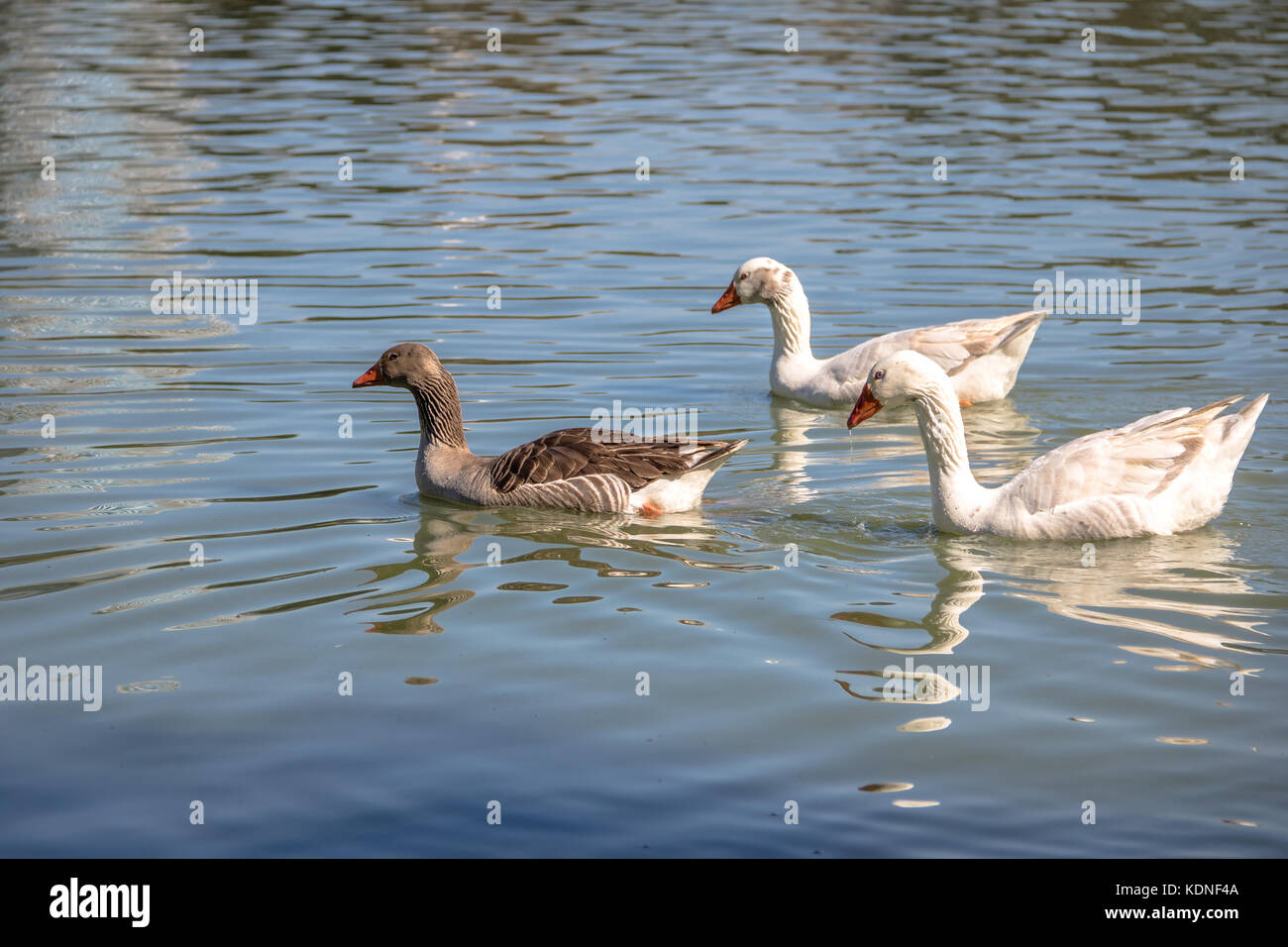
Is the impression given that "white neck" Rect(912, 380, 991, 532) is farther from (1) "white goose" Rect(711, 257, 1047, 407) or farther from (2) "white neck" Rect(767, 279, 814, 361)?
(2) "white neck" Rect(767, 279, 814, 361)

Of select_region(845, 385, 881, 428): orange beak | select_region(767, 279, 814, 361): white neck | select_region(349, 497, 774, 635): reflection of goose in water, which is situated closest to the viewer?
select_region(349, 497, 774, 635): reflection of goose in water

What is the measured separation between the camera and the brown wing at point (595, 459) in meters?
11.0

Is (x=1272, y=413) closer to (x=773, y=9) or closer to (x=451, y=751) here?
(x=451, y=751)

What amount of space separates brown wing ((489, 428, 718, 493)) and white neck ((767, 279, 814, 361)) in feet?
12.9

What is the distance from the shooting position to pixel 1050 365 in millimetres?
15508

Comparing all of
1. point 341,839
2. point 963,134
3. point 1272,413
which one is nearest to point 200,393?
point 341,839

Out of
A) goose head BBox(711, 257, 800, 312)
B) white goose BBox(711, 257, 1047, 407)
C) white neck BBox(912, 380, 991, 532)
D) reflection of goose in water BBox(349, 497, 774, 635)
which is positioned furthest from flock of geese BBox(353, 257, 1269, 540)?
goose head BBox(711, 257, 800, 312)

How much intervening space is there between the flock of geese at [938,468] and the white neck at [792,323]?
354 cm

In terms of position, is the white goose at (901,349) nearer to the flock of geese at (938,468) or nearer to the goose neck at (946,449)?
the flock of geese at (938,468)

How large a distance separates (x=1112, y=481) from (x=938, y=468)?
1108mm

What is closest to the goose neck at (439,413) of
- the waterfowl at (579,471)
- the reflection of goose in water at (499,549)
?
the waterfowl at (579,471)

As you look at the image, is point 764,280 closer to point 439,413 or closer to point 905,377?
point 439,413

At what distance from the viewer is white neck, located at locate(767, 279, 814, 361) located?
1491cm
